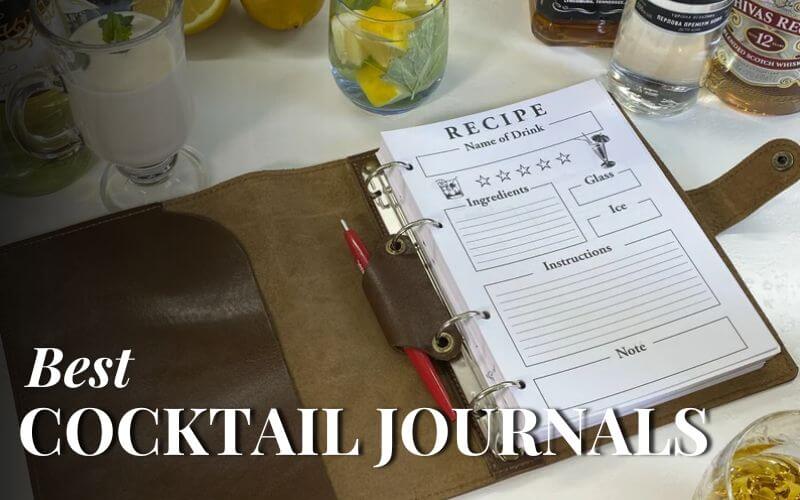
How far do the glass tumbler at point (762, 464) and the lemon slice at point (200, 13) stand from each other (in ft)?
2.14

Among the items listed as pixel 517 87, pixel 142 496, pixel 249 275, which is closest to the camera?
pixel 142 496

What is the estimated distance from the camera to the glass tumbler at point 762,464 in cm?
60

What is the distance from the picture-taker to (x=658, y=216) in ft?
2.63

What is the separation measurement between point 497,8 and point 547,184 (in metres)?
0.29

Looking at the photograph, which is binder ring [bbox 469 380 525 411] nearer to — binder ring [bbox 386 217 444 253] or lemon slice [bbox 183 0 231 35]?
binder ring [bbox 386 217 444 253]

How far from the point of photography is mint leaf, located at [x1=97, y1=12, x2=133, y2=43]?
73 cm

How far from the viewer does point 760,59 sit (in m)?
0.88

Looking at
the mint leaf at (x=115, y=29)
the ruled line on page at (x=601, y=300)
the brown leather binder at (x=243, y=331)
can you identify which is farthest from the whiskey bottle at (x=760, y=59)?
the mint leaf at (x=115, y=29)

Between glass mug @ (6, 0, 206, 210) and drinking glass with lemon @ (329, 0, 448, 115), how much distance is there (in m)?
0.16

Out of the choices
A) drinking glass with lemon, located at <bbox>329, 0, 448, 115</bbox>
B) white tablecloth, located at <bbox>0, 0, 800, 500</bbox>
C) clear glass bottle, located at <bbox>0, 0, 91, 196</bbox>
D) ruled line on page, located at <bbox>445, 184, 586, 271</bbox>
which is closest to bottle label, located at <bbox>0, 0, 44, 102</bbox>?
clear glass bottle, located at <bbox>0, 0, 91, 196</bbox>

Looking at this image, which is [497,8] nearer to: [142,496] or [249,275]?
[249,275]

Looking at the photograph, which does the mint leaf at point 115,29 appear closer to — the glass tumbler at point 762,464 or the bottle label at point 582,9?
the bottle label at point 582,9

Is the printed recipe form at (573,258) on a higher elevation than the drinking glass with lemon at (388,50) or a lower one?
lower

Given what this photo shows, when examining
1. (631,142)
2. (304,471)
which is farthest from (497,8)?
(304,471)
